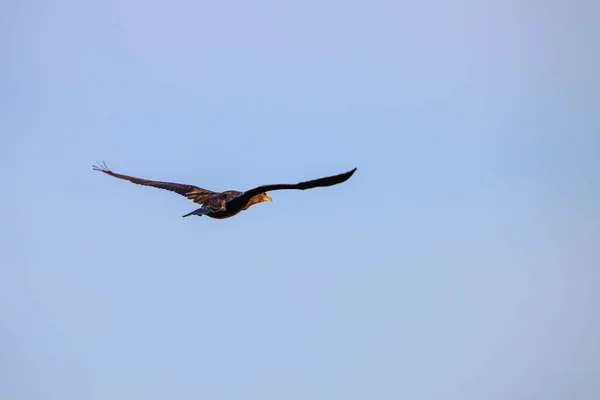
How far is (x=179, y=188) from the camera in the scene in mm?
34125

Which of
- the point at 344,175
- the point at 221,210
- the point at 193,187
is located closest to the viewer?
the point at 344,175

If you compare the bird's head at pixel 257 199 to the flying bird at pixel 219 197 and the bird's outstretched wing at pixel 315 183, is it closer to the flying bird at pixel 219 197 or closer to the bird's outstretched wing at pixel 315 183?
the flying bird at pixel 219 197

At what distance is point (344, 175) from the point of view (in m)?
25.9

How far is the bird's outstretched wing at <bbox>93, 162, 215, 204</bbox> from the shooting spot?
32.8m

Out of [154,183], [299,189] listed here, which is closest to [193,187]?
[154,183]

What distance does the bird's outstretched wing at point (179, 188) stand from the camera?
107ft

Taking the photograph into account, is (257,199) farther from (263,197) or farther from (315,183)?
(315,183)

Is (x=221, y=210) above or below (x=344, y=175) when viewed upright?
above

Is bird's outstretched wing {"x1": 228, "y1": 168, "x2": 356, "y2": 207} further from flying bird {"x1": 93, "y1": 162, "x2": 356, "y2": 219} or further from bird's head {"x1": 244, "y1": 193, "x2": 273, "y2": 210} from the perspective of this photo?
bird's head {"x1": 244, "y1": 193, "x2": 273, "y2": 210}

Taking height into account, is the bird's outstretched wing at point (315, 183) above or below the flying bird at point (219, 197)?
below

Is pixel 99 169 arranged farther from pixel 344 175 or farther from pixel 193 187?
pixel 344 175

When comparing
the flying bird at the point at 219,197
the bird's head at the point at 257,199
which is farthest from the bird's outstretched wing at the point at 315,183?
the bird's head at the point at 257,199

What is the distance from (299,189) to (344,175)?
1.60 m

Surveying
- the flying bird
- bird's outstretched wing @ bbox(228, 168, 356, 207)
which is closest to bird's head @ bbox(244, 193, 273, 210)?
the flying bird
